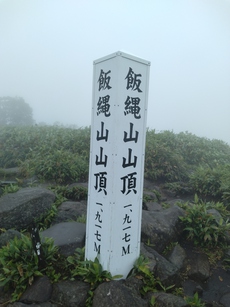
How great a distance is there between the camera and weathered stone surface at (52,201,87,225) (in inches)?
224

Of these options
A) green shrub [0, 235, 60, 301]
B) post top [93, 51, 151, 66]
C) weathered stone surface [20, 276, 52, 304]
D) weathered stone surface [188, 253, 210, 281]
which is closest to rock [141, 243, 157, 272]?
weathered stone surface [188, 253, 210, 281]

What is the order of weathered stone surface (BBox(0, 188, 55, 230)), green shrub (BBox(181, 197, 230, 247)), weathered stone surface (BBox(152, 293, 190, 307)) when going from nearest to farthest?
weathered stone surface (BBox(152, 293, 190, 307)) → green shrub (BBox(181, 197, 230, 247)) → weathered stone surface (BBox(0, 188, 55, 230))

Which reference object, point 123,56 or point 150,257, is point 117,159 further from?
point 150,257

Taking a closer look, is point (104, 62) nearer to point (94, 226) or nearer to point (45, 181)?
point (94, 226)

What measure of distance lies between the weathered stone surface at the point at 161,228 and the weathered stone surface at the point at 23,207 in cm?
225

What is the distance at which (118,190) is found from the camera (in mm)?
3447

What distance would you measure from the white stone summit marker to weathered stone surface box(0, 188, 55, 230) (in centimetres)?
209

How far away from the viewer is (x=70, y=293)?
11.2 feet

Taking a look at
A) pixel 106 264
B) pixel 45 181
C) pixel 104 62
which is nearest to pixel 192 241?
pixel 106 264

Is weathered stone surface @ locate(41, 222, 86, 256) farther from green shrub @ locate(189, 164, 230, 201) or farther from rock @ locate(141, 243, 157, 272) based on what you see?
green shrub @ locate(189, 164, 230, 201)

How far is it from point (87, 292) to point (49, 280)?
0.60 metres

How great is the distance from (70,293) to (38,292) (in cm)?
45

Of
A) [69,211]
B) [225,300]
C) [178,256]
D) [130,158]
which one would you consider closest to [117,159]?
[130,158]

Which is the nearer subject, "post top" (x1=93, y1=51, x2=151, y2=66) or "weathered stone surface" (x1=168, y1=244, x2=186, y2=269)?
"post top" (x1=93, y1=51, x2=151, y2=66)
